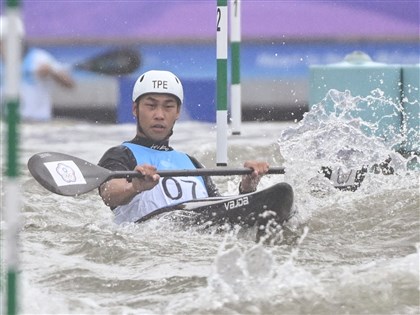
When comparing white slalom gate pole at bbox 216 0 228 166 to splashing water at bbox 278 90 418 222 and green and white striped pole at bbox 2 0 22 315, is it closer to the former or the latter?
splashing water at bbox 278 90 418 222

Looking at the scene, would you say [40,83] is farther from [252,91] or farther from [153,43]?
[252,91]

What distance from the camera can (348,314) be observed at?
496 cm

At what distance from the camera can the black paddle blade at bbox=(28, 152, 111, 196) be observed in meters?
6.37

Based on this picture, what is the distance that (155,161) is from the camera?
703 cm

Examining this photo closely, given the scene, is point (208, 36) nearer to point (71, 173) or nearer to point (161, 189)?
point (161, 189)

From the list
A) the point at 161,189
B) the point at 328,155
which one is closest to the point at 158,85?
the point at 161,189

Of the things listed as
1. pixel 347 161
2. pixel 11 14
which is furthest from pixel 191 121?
pixel 11 14

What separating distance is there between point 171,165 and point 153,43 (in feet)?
25.1

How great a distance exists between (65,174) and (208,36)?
8329mm

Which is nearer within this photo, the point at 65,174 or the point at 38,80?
the point at 65,174

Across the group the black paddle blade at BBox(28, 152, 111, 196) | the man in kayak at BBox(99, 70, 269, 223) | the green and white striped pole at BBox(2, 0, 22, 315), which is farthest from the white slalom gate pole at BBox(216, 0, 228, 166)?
the green and white striped pole at BBox(2, 0, 22, 315)

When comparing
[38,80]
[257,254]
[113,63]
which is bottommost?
[257,254]

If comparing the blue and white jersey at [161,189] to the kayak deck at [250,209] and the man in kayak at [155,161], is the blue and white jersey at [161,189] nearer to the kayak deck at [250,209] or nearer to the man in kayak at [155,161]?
the man in kayak at [155,161]

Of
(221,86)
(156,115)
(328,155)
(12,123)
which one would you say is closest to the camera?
(12,123)
